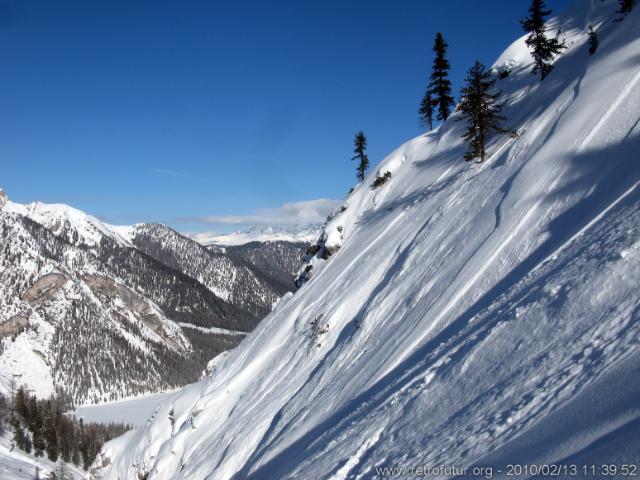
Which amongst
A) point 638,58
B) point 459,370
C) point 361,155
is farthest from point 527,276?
point 361,155

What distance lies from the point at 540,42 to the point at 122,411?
19116 centimetres

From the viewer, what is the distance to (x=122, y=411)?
172000 mm

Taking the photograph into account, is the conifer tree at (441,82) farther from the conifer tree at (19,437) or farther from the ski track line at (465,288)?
the conifer tree at (19,437)

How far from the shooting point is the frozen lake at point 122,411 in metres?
159

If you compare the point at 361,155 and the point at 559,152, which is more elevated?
the point at 361,155

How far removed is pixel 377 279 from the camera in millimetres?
24906

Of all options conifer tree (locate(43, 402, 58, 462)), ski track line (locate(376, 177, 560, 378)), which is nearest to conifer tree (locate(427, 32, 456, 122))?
ski track line (locate(376, 177, 560, 378))

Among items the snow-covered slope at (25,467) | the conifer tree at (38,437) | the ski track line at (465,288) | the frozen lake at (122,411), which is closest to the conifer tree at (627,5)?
the ski track line at (465,288)

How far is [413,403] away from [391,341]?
6578 mm

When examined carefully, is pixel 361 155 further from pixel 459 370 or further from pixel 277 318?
pixel 459 370

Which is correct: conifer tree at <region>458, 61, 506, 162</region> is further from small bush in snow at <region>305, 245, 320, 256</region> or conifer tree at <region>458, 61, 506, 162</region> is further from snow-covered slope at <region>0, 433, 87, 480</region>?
snow-covered slope at <region>0, 433, 87, 480</region>

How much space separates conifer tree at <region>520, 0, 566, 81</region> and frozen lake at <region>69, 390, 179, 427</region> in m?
160

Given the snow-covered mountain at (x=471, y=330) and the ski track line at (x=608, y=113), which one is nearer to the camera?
the snow-covered mountain at (x=471, y=330)

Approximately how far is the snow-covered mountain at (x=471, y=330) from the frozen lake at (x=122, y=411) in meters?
143
